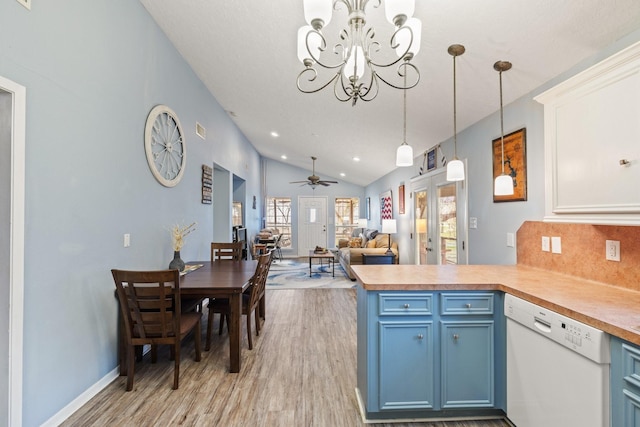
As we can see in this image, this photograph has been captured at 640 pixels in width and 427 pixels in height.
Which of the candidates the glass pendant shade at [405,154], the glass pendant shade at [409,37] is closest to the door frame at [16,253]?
the glass pendant shade at [409,37]

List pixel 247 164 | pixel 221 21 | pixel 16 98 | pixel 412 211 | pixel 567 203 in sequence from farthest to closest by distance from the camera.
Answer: pixel 247 164, pixel 412 211, pixel 221 21, pixel 567 203, pixel 16 98

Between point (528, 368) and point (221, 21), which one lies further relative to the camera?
point (221, 21)

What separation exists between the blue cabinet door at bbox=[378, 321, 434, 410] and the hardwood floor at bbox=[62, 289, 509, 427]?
0.58ft

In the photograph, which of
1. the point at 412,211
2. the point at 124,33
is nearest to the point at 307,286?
the point at 412,211

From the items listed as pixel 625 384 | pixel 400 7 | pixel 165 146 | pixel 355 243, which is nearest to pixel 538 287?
pixel 625 384

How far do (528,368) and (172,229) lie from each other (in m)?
3.33

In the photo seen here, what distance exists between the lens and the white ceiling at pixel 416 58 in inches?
69.7

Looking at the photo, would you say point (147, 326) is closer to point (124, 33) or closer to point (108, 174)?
point (108, 174)

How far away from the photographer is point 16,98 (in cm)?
157

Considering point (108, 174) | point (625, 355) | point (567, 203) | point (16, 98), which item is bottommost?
point (625, 355)

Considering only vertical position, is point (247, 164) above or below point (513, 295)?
above

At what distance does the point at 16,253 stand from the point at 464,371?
8.58 ft

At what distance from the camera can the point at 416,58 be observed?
2.43 metres

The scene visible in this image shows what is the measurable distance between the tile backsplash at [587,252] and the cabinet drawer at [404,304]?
1072mm
